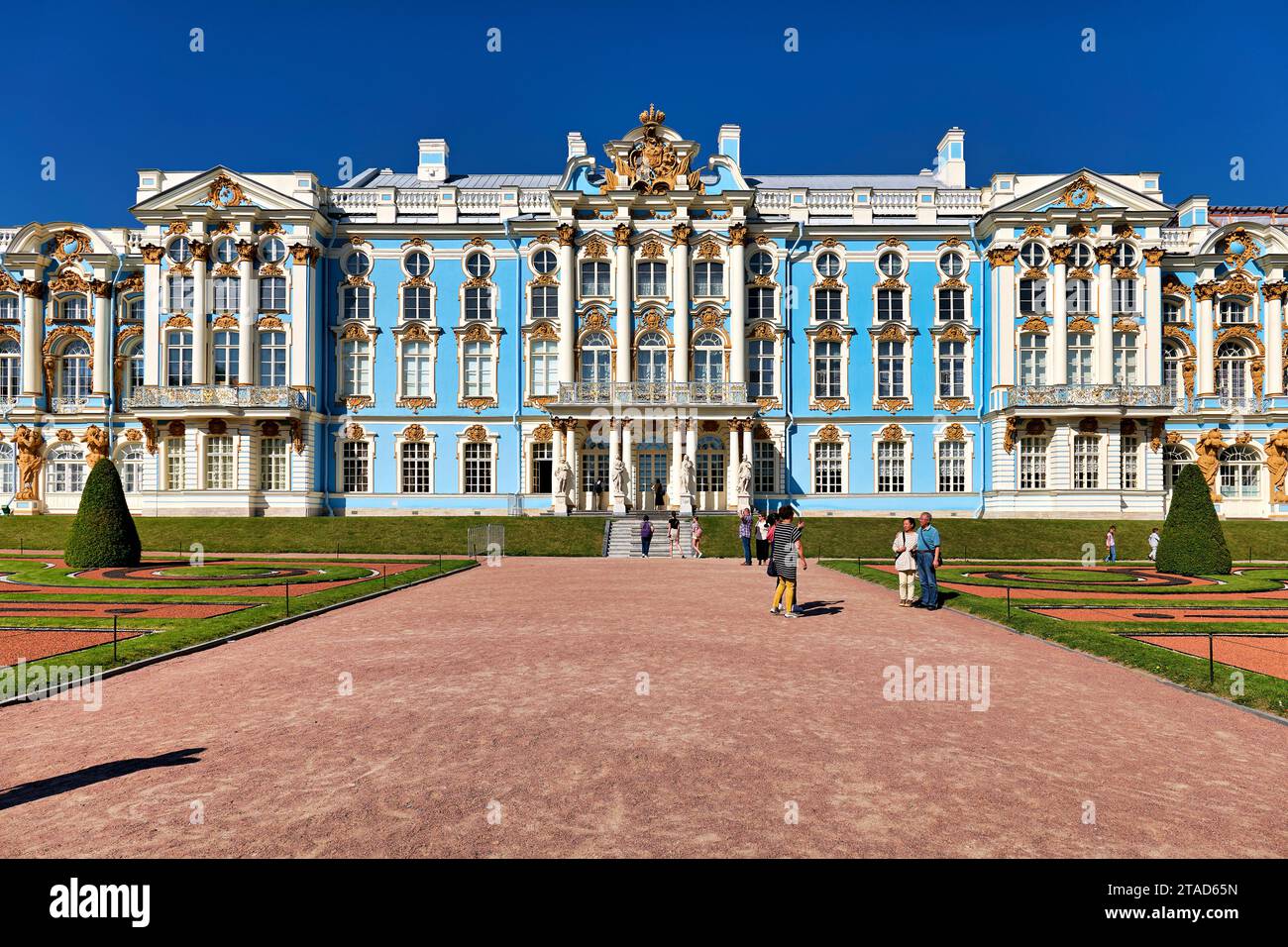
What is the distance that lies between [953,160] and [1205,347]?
18.8 m

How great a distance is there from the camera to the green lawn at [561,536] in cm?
3100

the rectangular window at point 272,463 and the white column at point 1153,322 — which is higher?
the white column at point 1153,322

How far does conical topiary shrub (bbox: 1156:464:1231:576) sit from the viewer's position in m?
22.0

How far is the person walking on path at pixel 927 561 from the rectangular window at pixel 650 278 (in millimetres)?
29356

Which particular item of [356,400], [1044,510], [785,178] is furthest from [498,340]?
[1044,510]

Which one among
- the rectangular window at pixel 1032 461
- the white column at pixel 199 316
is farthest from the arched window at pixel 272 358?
the rectangular window at pixel 1032 461

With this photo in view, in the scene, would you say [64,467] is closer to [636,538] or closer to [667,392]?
[636,538]

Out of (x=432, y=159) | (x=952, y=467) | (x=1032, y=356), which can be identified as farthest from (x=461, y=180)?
(x=1032, y=356)

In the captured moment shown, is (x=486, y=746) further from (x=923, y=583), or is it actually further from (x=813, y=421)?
(x=813, y=421)

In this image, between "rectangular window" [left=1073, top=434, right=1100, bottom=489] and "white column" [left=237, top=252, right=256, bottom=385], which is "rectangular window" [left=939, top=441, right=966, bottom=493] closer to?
"rectangular window" [left=1073, top=434, right=1100, bottom=489]

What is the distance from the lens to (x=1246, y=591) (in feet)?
59.0

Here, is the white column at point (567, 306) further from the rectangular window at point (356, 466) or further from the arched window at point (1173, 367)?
→ the arched window at point (1173, 367)

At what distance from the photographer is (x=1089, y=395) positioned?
131 ft
